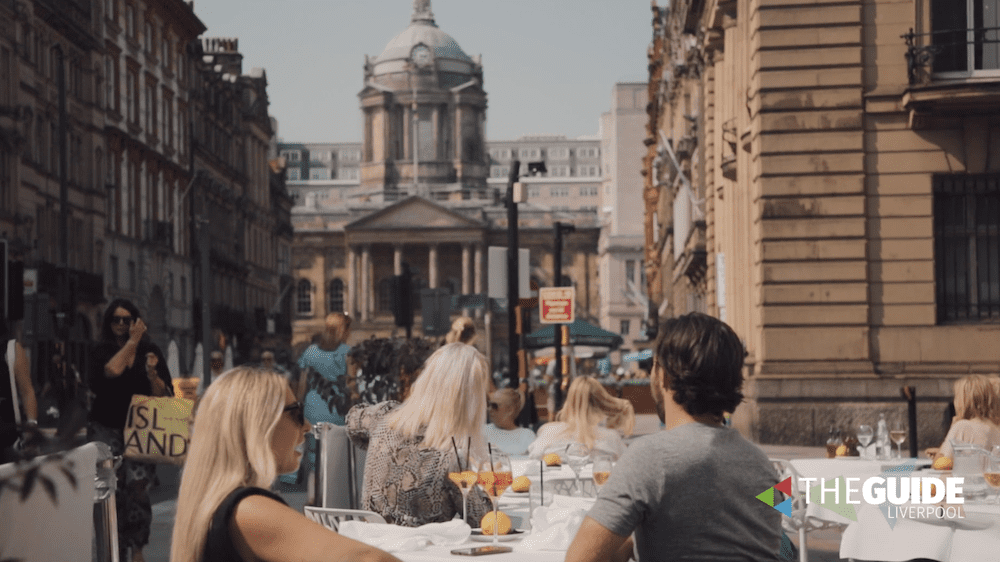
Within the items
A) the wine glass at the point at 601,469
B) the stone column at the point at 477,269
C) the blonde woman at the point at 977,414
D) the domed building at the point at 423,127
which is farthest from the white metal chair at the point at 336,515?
the domed building at the point at 423,127

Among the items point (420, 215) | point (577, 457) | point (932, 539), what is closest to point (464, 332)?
point (577, 457)

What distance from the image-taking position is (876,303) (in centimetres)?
1859

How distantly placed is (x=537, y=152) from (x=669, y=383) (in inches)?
6284

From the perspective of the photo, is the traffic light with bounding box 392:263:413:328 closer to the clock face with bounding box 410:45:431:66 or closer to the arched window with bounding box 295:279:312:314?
the arched window with bounding box 295:279:312:314

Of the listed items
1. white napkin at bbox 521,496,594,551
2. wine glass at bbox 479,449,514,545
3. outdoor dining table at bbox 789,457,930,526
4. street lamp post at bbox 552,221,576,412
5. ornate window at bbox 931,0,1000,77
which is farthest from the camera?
street lamp post at bbox 552,221,576,412

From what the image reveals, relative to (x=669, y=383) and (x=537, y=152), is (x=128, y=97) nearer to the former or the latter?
(x=669, y=383)

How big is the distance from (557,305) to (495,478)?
17.0 m

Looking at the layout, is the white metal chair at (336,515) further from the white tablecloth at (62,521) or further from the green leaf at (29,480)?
the green leaf at (29,480)

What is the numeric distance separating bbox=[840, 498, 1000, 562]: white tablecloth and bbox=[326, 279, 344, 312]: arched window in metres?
108

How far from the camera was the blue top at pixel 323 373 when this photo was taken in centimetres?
1156

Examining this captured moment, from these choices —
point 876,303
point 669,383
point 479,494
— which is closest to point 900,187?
point 876,303

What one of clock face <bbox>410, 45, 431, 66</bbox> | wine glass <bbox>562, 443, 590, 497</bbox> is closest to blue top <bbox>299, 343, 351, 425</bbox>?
wine glass <bbox>562, 443, 590, 497</bbox>

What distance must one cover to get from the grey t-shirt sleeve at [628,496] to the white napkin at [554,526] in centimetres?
178

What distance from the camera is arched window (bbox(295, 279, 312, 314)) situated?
114 metres
